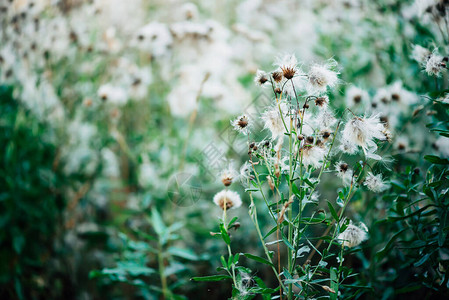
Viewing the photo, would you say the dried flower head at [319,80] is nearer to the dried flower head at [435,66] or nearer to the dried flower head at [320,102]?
the dried flower head at [320,102]

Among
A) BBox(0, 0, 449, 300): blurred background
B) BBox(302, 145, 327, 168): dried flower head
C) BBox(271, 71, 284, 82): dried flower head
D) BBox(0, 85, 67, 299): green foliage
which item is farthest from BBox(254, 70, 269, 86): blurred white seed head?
BBox(0, 85, 67, 299): green foliage

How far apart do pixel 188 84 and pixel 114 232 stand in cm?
74

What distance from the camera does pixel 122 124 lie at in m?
1.71

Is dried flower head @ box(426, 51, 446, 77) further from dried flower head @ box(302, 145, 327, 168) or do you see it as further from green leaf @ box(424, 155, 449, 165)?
dried flower head @ box(302, 145, 327, 168)

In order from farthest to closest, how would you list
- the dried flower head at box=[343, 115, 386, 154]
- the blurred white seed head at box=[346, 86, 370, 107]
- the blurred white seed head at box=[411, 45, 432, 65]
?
the blurred white seed head at box=[346, 86, 370, 107]
the blurred white seed head at box=[411, 45, 432, 65]
the dried flower head at box=[343, 115, 386, 154]

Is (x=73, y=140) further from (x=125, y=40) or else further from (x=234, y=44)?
(x=234, y=44)

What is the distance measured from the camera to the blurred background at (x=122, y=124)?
1206 millimetres

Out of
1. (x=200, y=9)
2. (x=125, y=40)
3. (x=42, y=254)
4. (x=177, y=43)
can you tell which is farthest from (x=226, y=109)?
(x=42, y=254)

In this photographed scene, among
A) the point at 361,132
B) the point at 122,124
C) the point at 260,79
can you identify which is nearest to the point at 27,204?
the point at 122,124

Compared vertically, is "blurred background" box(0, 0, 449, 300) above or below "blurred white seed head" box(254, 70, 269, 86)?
above

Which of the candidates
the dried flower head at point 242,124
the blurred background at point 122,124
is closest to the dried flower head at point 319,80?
the dried flower head at point 242,124

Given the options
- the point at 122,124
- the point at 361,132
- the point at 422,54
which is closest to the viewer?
the point at 361,132

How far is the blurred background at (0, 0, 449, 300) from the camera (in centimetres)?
121

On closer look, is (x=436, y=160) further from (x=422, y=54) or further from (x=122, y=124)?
(x=122, y=124)
